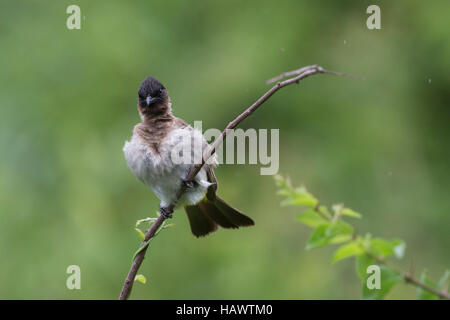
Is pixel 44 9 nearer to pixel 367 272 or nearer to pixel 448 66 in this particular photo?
pixel 448 66

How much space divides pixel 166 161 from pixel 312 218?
191 cm

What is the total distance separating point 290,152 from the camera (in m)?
7.14

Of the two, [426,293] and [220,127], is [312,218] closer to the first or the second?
[426,293]

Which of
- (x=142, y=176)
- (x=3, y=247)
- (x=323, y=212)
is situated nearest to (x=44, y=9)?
(x=3, y=247)

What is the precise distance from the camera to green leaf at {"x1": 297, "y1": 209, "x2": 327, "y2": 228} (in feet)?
6.53

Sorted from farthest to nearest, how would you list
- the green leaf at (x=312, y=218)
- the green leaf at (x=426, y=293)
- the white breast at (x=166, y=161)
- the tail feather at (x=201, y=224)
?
the tail feather at (x=201, y=224) < the white breast at (x=166, y=161) < the green leaf at (x=312, y=218) < the green leaf at (x=426, y=293)

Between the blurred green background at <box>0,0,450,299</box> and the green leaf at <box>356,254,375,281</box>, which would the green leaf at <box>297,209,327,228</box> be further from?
the blurred green background at <box>0,0,450,299</box>

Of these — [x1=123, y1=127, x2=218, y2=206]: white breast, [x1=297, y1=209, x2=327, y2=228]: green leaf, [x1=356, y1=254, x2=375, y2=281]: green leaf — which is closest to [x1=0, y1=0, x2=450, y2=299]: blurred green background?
[x1=123, y1=127, x2=218, y2=206]: white breast

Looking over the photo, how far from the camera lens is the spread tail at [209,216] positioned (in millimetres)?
4012

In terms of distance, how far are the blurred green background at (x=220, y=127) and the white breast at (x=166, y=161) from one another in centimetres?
241

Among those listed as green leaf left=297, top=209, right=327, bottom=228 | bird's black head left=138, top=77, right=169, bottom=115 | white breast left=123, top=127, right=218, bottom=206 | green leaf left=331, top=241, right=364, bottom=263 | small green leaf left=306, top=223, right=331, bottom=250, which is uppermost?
bird's black head left=138, top=77, right=169, bottom=115

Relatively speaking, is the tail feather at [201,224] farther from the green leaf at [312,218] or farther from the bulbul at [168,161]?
the green leaf at [312,218]

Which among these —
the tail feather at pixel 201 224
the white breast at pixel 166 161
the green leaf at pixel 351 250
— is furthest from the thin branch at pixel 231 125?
the tail feather at pixel 201 224

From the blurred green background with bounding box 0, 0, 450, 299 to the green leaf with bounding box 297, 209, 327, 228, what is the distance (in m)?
4.36
